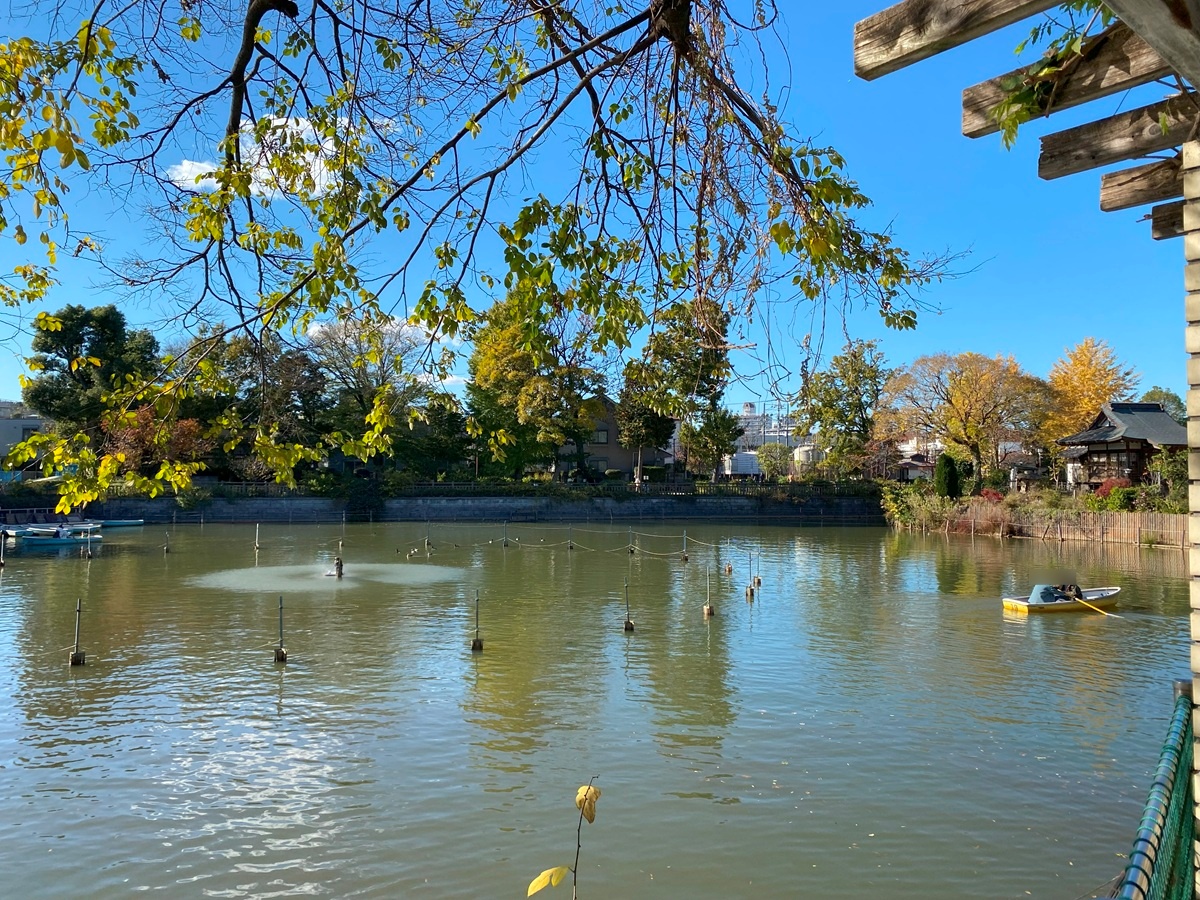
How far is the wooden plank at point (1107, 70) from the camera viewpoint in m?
3.10

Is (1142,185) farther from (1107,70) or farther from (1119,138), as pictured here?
(1107,70)

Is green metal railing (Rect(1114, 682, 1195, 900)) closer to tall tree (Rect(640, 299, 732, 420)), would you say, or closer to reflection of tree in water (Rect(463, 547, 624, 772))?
tall tree (Rect(640, 299, 732, 420))

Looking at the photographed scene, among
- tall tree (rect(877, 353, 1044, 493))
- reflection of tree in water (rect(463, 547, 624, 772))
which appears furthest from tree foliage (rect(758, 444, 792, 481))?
reflection of tree in water (rect(463, 547, 624, 772))

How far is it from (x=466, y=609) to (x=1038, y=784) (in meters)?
15.3

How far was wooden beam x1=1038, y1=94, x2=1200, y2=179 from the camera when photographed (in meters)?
3.56

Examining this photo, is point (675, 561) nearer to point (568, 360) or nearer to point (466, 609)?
point (466, 609)

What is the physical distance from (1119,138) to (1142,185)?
68 centimetres

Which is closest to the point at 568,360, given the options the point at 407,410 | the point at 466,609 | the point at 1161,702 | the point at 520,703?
the point at 407,410

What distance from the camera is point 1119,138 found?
370 centimetres

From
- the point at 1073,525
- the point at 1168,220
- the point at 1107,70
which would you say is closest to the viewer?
the point at 1107,70

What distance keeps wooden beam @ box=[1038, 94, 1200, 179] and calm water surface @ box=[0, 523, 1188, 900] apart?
22.1 feet

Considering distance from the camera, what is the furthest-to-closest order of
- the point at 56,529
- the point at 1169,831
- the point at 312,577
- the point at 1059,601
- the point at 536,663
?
the point at 56,529
the point at 312,577
the point at 1059,601
the point at 536,663
the point at 1169,831

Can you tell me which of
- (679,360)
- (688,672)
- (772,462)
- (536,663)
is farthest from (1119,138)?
(772,462)

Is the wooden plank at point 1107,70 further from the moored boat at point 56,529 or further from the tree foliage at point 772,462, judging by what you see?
the tree foliage at point 772,462
